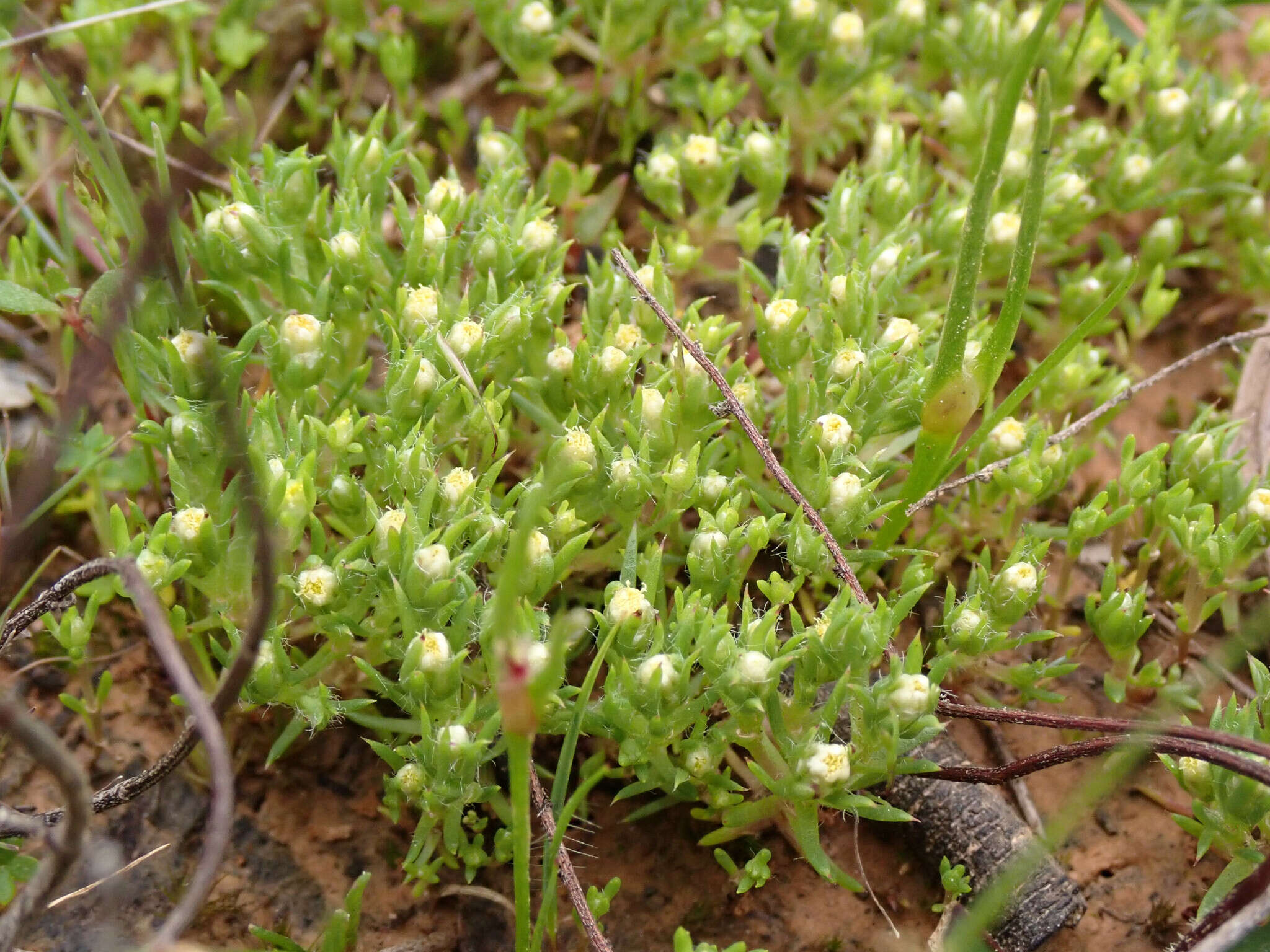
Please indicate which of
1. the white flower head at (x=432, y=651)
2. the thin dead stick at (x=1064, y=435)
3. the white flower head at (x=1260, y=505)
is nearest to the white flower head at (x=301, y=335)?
the white flower head at (x=432, y=651)

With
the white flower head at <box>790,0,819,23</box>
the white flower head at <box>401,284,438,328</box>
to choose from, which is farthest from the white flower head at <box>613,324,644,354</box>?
the white flower head at <box>790,0,819,23</box>

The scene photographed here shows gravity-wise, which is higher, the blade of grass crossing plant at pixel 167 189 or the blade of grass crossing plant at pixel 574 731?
the blade of grass crossing plant at pixel 167 189

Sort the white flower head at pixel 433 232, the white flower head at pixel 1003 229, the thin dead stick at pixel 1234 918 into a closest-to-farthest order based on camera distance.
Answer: the thin dead stick at pixel 1234 918 → the white flower head at pixel 433 232 → the white flower head at pixel 1003 229

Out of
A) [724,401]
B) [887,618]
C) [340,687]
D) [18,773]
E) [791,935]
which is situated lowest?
[791,935]

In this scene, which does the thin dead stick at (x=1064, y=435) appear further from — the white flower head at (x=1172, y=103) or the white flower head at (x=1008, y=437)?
the white flower head at (x=1172, y=103)

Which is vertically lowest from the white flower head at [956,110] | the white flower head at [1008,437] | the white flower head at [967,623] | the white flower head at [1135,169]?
the white flower head at [967,623]

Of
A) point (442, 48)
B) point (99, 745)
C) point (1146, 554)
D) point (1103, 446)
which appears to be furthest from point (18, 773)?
point (1103, 446)

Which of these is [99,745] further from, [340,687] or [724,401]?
[724,401]
